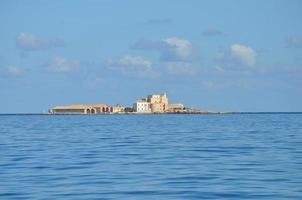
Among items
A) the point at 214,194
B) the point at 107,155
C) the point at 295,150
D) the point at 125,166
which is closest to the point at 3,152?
the point at 107,155

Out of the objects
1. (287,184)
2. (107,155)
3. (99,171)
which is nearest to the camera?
(287,184)

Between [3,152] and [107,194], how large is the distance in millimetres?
18524

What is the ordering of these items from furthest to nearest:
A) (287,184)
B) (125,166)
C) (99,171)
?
(125,166)
(99,171)
(287,184)

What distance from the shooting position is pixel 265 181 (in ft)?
71.1

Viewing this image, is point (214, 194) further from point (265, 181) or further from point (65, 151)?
point (65, 151)

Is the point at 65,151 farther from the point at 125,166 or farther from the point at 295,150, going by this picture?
the point at 295,150

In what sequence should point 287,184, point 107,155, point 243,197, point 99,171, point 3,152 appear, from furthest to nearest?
1. point 3,152
2. point 107,155
3. point 99,171
4. point 287,184
5. point 243,197

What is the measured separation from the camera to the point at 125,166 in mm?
27031

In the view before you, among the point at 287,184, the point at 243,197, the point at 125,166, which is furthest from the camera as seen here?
the point at 125,166

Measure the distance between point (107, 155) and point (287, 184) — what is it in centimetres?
1429

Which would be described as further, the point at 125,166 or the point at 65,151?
the point at 65,151

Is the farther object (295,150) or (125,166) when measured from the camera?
(295,150)

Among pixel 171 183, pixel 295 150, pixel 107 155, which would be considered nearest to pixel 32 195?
pixel 171 183

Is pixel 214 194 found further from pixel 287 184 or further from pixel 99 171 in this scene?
pixel 99 171
